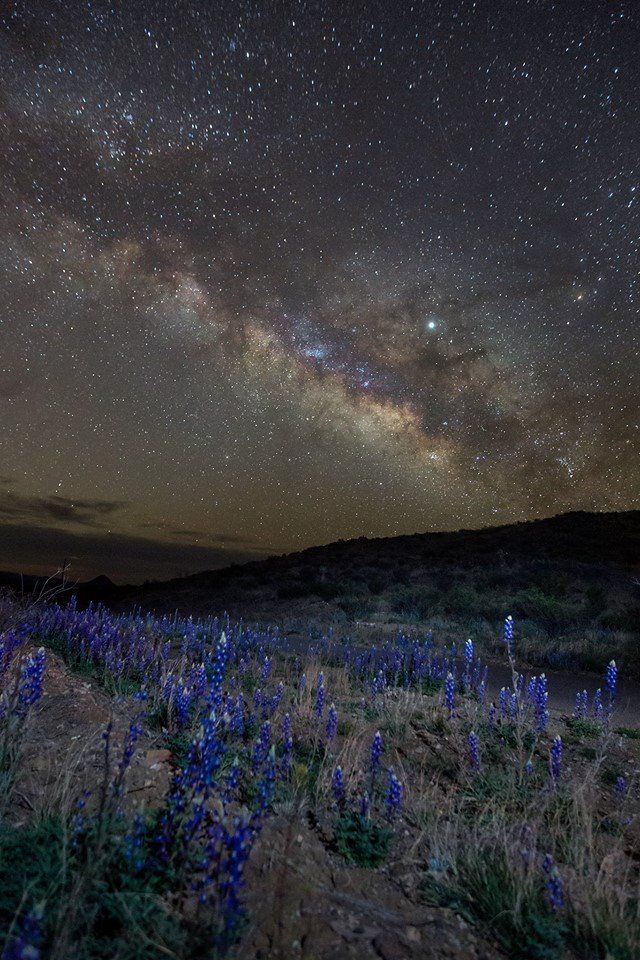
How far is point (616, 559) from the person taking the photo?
34594 mm

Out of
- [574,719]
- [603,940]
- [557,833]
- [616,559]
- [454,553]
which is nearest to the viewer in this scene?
[603,940]

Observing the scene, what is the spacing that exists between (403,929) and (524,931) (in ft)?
2.39

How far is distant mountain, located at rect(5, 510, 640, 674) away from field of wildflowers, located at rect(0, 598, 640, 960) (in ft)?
30.0

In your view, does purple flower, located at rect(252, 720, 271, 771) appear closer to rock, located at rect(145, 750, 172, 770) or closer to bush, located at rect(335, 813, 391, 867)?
bush, located at rect(335, 813, 391, 867)

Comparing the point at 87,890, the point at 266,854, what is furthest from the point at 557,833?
the point at 87,890

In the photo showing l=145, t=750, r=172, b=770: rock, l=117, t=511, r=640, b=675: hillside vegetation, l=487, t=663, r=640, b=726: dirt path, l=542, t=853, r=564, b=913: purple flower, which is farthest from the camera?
l=117, t=511, r=640, b=675: hillside vegetation

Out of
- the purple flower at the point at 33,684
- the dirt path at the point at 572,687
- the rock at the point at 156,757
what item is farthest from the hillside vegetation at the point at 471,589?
the purple flower at the point at 33,684

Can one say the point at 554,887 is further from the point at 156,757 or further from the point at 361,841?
the point at 156,757

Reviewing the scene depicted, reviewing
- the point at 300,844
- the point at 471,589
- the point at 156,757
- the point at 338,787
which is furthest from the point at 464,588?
the point at 300,844

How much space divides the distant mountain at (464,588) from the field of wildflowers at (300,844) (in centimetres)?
915

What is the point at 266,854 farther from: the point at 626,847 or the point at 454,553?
the point at 454,553

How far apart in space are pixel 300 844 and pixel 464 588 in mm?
24039

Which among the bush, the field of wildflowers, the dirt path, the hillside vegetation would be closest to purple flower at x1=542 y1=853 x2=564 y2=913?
the field of wildflowers

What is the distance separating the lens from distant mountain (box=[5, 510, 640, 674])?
699 inches
